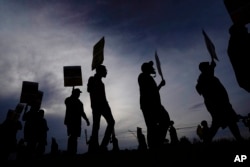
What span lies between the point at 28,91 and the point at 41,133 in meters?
1.64

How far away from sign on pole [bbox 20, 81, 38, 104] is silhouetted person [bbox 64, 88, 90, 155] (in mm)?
2302

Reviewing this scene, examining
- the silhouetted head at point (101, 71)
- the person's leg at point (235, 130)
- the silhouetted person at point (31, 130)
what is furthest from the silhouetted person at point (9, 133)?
the person's leg at point (235, 130)

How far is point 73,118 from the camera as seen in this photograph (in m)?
8.33

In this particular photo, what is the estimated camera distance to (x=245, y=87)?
461 centimetres

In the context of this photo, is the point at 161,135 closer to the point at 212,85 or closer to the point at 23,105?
the point at 212,85

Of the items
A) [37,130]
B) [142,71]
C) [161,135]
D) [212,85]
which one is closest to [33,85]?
[37,130]

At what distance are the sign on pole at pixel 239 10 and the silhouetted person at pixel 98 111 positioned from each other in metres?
3.50

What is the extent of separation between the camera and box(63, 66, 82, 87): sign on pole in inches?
353

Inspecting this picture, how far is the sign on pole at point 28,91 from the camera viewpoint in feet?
33.3

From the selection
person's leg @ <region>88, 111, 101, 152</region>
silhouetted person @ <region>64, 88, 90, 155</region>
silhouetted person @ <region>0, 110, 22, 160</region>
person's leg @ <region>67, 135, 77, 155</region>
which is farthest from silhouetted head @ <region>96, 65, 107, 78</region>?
silhouetted person @ <region>0, 110, 22, 160</region>

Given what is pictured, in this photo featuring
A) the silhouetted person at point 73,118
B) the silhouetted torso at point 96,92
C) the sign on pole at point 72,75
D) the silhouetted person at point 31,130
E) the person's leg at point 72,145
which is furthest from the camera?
the silhouetted person at point 31,130

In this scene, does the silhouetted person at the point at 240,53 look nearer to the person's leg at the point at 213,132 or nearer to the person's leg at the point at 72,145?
the person's leg at the point at 213,132

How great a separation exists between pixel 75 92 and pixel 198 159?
18.4ft

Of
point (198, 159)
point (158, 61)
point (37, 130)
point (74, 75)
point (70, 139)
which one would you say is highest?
point (74, 75)
